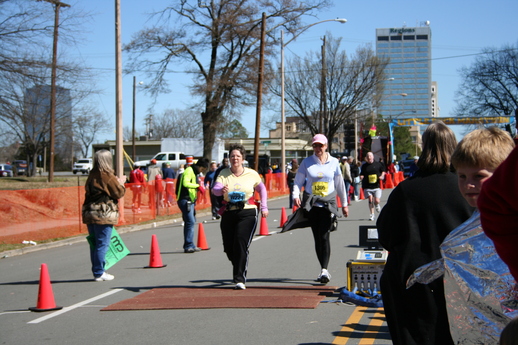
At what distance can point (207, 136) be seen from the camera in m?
38.6

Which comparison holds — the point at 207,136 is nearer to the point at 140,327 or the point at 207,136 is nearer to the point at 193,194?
the point at 193,194

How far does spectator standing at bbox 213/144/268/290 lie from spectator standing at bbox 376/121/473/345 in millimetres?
4379

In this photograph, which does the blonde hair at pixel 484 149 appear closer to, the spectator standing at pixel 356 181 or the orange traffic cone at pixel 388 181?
the spectator standing at pixel 356 181

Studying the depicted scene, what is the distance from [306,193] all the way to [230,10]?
2946cm

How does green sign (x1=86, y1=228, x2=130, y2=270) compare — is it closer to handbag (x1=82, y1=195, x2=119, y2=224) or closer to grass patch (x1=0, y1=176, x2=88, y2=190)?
handbag (x1=82, y1=195, x2=119, y2=224)

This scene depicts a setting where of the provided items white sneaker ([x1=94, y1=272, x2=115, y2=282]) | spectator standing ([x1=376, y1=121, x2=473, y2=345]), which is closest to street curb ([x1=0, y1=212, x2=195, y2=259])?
white sneaker ([x1=94, y1=272, x2=115, y2=282])

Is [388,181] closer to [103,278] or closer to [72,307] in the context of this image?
[103,278]

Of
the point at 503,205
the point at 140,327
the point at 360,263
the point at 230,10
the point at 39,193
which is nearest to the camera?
the point at 503,205

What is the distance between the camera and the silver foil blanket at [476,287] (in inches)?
95.3

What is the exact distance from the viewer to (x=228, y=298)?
25.1 feet

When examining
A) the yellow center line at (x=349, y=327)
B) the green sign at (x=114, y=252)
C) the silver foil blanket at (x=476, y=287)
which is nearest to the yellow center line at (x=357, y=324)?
the yellow center line at (x=349, y=327)

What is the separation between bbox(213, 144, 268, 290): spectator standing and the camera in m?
8.23

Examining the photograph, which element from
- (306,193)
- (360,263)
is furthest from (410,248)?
(306,193)

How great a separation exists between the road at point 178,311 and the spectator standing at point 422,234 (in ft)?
6.46
